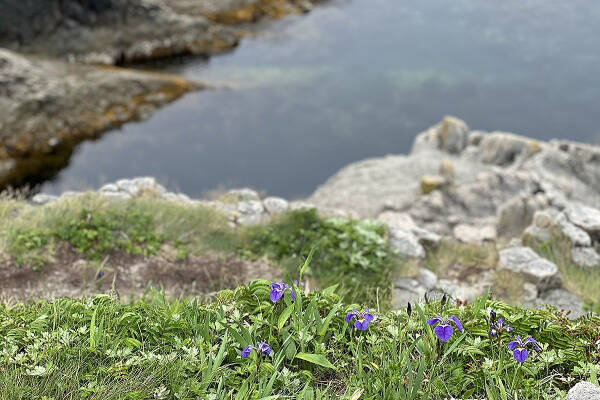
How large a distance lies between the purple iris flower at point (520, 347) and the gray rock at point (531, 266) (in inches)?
223

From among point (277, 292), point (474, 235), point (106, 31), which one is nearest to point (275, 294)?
point (277, 292)

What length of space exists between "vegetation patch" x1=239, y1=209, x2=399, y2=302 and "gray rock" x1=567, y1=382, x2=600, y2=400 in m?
4.95

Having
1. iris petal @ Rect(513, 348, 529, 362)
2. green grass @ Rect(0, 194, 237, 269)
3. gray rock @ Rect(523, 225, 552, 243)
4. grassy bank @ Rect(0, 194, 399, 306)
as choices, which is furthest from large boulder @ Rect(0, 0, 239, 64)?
iris petal @ Rect(513, 348, 529, 362)

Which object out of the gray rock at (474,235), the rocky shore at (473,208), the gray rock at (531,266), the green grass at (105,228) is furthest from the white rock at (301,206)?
the gray rock at (474,235)

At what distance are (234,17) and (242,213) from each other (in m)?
29.3

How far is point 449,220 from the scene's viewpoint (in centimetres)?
1872

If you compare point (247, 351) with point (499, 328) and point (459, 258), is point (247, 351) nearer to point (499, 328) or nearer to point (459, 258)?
point (499, 328)

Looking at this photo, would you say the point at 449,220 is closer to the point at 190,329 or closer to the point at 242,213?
the point at 242,213

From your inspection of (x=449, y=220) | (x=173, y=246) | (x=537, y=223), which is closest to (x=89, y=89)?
(x=449, y=220)

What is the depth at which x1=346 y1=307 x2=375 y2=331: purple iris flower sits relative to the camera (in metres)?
4.78

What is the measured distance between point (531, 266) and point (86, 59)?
2794cm

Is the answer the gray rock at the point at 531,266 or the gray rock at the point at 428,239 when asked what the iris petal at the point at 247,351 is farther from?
the gray rock at the point at 428,239

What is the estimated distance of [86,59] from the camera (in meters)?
32.3

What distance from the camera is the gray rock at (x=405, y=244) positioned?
10570 mm
